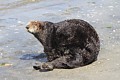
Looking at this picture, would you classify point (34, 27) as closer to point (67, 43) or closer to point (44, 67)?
point (67, 43)

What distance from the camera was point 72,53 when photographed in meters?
6.86

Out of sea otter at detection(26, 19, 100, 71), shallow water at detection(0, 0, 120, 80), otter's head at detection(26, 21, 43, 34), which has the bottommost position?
shallow water at detection(0, 0, 120, 80)

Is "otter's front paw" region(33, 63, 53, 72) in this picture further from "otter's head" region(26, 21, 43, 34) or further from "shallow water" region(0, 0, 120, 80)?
"otter's head" region(26, 21, 43, 34)

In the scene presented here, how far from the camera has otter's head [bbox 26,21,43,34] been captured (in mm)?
6984

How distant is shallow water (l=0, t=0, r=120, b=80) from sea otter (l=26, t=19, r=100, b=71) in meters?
0.13

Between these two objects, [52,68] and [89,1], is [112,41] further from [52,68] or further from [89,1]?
[89,1]

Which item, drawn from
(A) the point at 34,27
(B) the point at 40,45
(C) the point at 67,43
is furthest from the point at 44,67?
(B) the point at 40,45

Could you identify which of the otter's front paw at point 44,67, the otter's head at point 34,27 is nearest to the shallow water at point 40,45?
the otter's front paw at point 44,67

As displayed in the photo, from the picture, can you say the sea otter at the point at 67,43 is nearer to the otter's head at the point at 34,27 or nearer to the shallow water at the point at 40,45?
the otter's head at the point at 34,27

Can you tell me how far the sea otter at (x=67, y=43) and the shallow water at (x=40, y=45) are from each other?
0.42 ft

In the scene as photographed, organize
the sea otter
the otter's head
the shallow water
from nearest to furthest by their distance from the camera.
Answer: the shallow water < the sea otter < the otter's head

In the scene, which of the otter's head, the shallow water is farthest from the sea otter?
the shallow water

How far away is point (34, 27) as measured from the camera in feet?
23.0

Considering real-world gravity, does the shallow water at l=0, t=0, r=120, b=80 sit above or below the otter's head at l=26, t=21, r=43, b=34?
below
